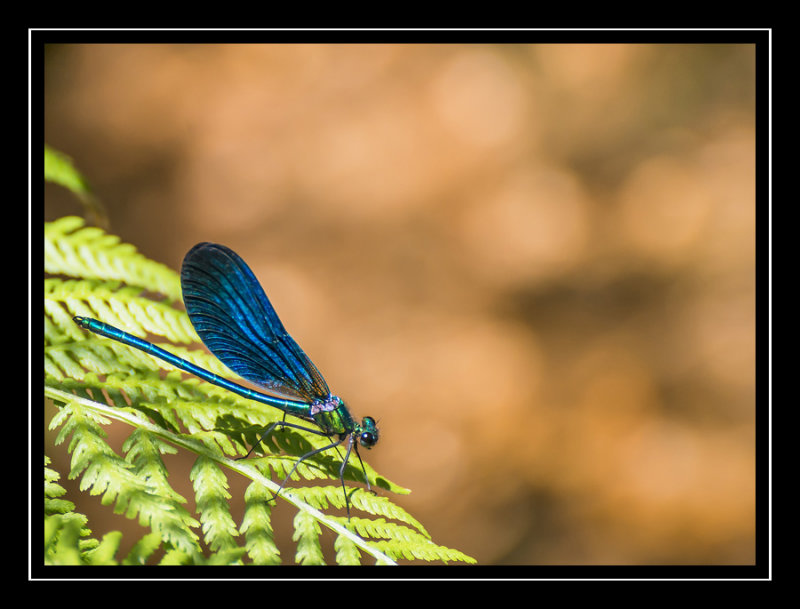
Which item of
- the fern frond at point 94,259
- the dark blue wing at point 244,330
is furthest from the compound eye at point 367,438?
the fern frond at point 94,259

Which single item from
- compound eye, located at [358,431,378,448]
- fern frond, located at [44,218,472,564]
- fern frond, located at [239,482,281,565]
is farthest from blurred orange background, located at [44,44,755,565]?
fern frond, located at [239,482,281,565]

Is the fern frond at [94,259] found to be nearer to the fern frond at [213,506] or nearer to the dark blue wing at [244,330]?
the dark blue wing at [244,330]

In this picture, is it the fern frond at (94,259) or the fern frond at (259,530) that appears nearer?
the fern frond at (259,530)

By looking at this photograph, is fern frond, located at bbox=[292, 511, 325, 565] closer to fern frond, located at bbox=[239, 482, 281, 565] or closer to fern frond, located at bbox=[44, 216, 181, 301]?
fern frond, located at bbox=[239, 482, 281, 565]

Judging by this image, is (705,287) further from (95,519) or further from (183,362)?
(95,519)

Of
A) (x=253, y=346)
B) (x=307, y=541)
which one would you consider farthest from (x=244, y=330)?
(x=307, y=541)

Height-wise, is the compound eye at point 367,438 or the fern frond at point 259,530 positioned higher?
the compound eye at point 367,438
